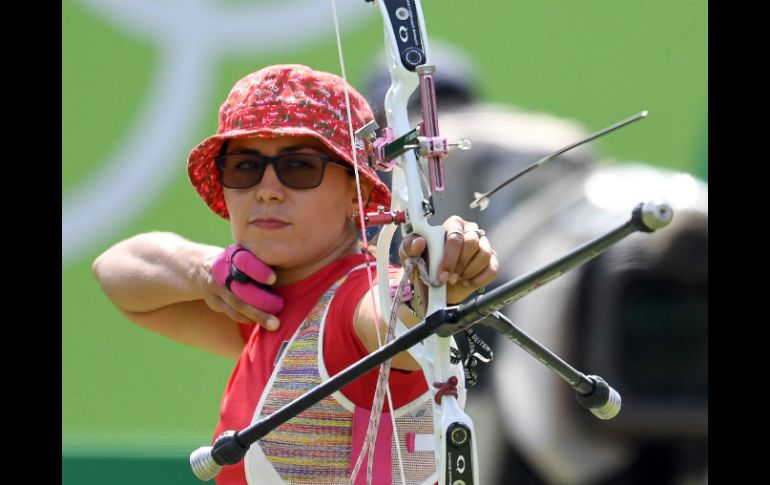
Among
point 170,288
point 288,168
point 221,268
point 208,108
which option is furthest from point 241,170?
point 208,108

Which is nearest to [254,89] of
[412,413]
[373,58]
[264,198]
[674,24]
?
[264,198]

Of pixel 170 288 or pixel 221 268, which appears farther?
pixel 170 288

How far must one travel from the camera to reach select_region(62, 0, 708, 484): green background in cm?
253

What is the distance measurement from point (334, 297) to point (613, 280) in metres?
0.97

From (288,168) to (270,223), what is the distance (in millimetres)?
91

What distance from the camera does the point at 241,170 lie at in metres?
1.81

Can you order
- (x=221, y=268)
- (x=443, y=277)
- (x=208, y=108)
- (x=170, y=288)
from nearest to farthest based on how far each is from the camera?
(x=443, y=277)
(x=221, y=268)
(x=170, y=288)
(x=208, y=108)

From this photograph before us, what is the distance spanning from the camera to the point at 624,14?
257cm

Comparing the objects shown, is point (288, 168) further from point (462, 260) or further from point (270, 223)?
point (462, 260)

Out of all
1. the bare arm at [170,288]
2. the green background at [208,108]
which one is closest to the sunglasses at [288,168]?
the bare arm at [170,288]

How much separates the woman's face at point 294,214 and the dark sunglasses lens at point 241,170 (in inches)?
0.4

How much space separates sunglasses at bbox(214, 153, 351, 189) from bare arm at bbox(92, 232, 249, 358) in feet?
0.82

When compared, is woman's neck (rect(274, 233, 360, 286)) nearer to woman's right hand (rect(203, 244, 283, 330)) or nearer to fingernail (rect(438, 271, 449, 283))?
woman's right hand (rect(203, 244, 283, 330))

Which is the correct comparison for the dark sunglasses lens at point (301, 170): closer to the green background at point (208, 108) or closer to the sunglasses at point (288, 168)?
the sunglasses at point (288, 168)
